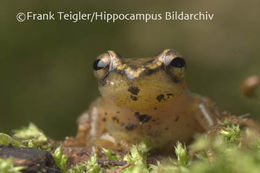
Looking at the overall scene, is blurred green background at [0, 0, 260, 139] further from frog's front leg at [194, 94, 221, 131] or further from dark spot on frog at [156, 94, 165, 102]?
dark spot on frog at [156, 94, 165, 102]

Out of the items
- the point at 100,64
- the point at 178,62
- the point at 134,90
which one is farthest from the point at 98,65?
the point at 178,62

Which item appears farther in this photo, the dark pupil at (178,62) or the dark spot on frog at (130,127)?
the dark spot on frog at (130,127)

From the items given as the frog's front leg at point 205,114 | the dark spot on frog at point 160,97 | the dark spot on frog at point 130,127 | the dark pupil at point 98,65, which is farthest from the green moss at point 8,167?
the frog's front leg at point 205,114

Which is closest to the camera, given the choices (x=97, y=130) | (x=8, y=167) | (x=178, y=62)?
(x=8, y=167)

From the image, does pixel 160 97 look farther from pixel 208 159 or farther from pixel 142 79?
pixel 208 159

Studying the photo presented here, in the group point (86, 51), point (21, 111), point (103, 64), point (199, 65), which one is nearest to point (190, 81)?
point (199, 65)

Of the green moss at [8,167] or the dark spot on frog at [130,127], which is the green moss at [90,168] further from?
the dark spot on frog at [130,127]
